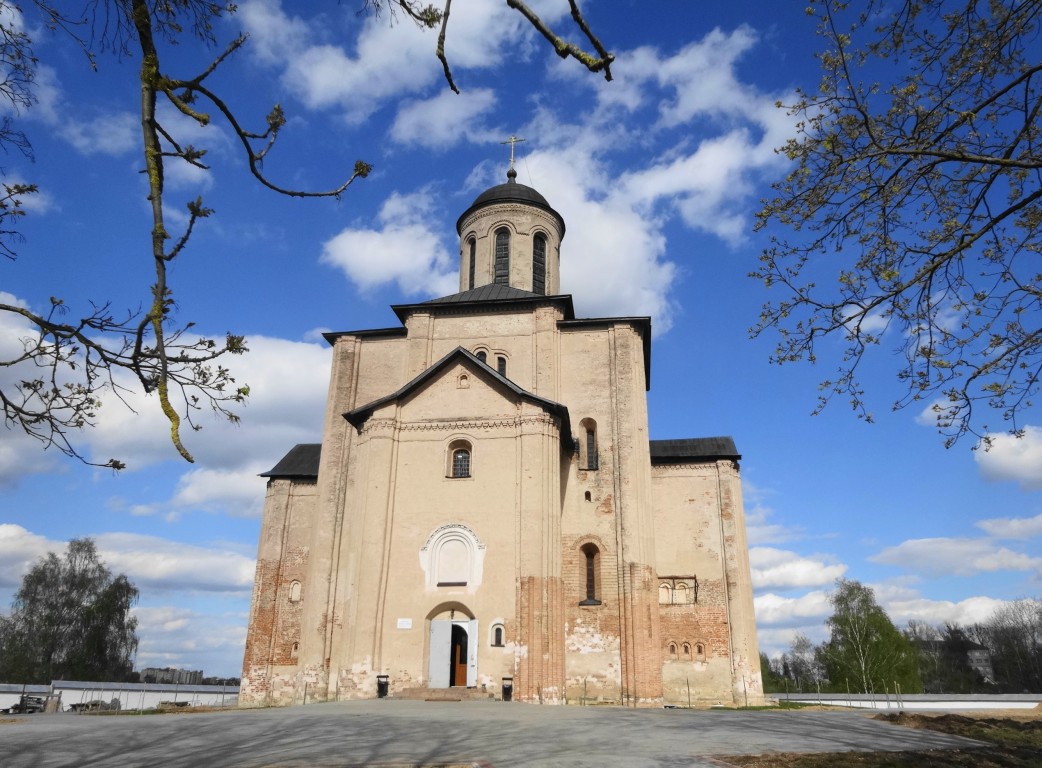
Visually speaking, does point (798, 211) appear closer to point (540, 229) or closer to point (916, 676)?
point (540, 229)

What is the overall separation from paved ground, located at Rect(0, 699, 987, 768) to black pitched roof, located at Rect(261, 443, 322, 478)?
1297cm

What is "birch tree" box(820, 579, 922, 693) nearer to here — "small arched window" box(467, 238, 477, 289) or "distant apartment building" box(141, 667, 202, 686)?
"small arched window" box(467, 238, 477, 289)

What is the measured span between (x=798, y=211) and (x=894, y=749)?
773 cm

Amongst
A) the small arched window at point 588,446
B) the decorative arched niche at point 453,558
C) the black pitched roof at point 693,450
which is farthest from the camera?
the black pitched roof at point 693,450

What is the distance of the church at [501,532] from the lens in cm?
1995

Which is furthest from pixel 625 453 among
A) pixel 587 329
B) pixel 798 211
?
pixel 798 211

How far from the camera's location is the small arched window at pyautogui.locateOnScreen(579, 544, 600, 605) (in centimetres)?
2212

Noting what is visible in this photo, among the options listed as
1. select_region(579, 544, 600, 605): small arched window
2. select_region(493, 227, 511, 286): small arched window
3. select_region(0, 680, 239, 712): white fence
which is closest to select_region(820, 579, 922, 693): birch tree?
select_region(579, 544, 600, 605): small arched window

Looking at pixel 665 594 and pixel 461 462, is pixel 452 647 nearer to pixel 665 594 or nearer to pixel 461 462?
pixel 461 462

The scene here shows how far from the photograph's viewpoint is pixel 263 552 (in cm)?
2614

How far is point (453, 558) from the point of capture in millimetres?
20688

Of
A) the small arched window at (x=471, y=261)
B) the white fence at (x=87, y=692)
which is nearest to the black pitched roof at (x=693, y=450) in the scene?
the small arched window at (x=471, y=261)

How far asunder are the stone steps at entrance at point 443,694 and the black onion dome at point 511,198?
19439 millimetres

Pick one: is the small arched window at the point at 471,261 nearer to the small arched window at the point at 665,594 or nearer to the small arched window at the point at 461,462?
the small arched window at the point at 461,462
